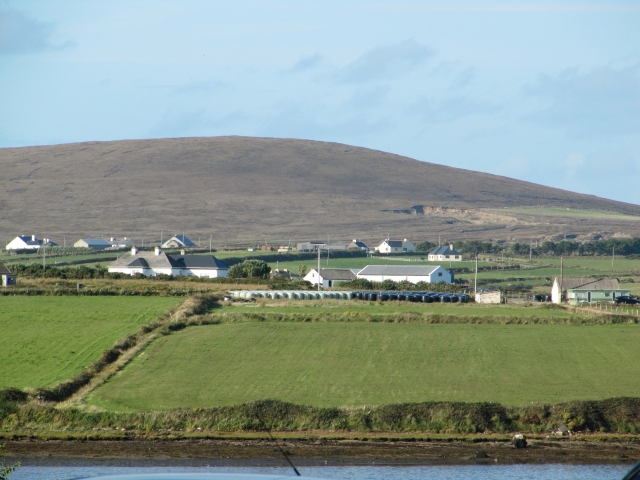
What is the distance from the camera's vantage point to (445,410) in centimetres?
2442

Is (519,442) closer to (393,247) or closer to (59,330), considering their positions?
(59,330)

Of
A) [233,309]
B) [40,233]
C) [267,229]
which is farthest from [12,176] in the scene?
[233,309]

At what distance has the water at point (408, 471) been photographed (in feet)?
62.2

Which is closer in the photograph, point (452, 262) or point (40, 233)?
point (452, 262)

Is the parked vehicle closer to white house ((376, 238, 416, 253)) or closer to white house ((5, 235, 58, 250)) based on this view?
white house ((376, 238, 416, 253))

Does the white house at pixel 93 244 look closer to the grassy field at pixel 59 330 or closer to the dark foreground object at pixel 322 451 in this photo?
the grassy field at pixel 59 330

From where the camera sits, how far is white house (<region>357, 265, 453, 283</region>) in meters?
84.7

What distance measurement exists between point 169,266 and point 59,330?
4814cm

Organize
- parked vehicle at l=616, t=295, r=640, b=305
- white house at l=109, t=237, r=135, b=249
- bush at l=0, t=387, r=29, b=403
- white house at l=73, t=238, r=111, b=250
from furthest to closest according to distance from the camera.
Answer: white house at l=109, t=237, r=135, b=249, white house at l=73, t=238, r=111, b=250, parked vehicle at l=616, t=295, r=640, b=305, bush at l=0, t=387, r=29, b=403

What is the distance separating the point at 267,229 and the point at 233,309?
12217 centimetres

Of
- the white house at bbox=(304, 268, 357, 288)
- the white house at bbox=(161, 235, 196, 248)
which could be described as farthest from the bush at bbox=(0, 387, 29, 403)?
the white house at bbox=(161, 235, 196, 248)

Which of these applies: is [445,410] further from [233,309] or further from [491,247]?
[491,247]

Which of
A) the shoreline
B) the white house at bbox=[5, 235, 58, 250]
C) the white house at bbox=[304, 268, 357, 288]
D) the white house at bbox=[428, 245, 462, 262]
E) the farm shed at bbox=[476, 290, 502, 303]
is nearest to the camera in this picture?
the shoreline

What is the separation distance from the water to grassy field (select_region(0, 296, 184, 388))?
9.53m
